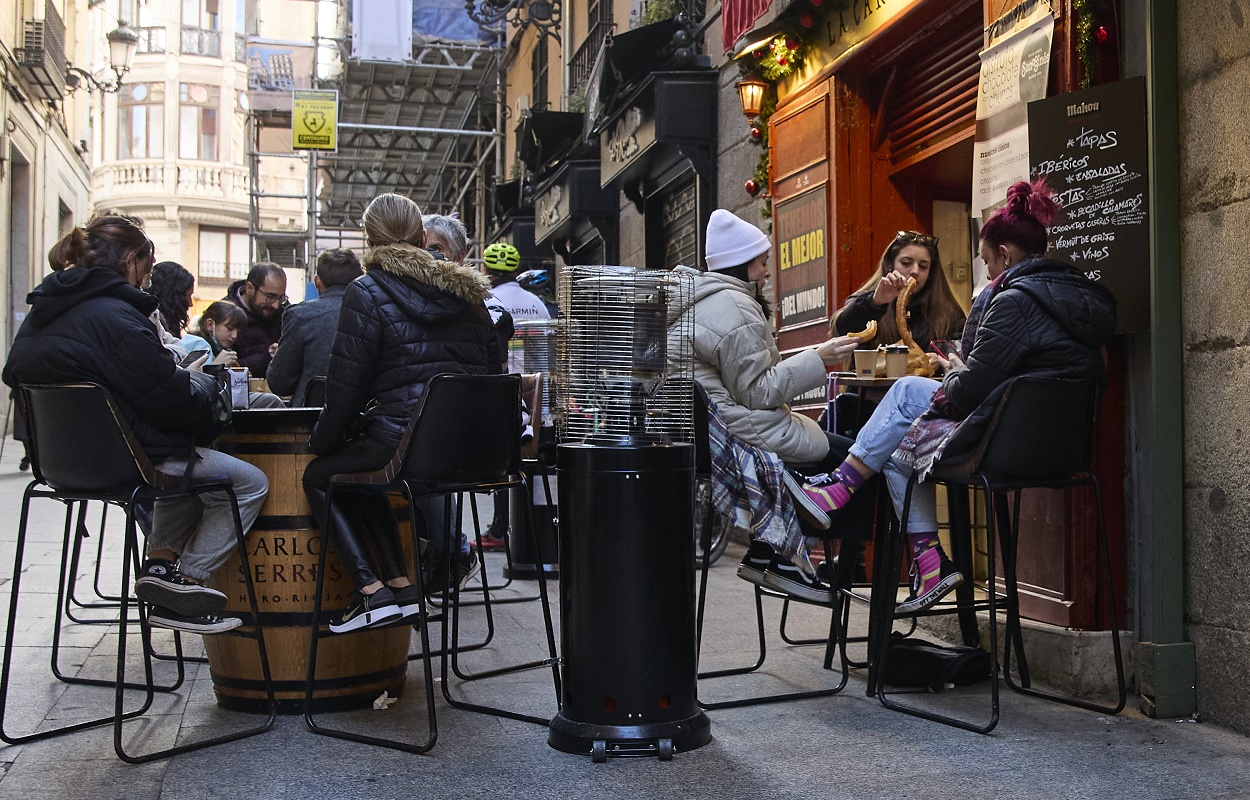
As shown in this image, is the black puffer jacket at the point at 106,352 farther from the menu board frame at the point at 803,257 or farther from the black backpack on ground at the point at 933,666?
the menu board frame at the point at 803,257

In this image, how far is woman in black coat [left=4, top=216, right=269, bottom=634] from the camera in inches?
163

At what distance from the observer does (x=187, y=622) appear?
4.25m

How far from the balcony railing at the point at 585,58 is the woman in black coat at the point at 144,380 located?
11.3m

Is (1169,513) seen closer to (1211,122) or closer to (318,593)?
(1211,122)

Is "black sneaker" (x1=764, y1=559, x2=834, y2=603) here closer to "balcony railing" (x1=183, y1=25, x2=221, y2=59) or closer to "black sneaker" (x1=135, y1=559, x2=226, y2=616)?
"black sneaker" (x1=135, y1=559, x2=226, y2=616)

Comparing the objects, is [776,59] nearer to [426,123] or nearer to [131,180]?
[426,123]

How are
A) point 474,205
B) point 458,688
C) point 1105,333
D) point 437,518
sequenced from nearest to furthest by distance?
point 1105,333 < point 458,688 < point 437,518 < point 474,205

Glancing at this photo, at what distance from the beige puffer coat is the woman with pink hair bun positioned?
31 centimetres

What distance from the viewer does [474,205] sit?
82.3 feet

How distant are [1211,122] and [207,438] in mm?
3553

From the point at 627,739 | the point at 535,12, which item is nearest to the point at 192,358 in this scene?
the point at 627,739

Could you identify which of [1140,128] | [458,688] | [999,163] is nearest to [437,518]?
[458,688]

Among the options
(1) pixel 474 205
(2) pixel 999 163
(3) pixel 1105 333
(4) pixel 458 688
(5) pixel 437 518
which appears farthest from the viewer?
(1) pixel 474 205

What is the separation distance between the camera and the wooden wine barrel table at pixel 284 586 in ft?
14.8
